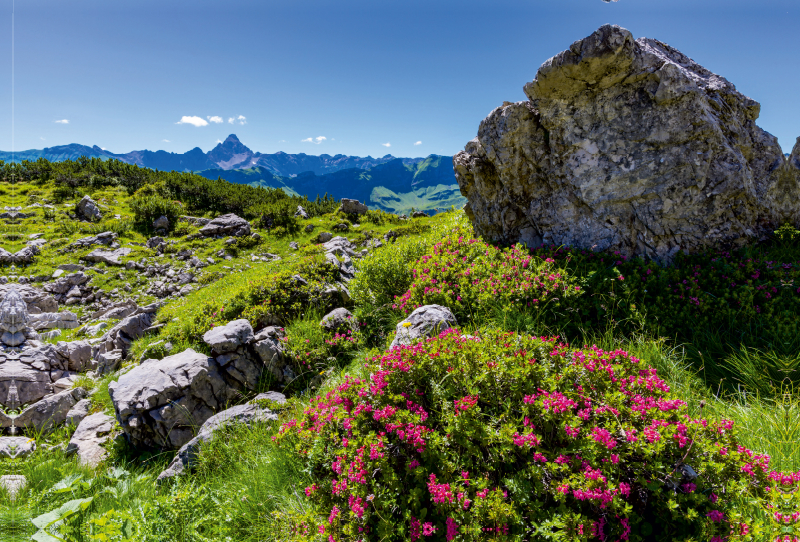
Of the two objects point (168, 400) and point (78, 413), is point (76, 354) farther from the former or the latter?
point (168, 400)

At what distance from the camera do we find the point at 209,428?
5.56 metres

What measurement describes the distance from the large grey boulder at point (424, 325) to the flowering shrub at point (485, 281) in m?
A: 0.91

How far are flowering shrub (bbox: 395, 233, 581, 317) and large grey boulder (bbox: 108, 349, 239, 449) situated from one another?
13.4 feet

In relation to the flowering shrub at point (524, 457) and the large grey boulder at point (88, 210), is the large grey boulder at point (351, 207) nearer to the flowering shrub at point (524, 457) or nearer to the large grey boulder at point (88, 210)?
the large grey boulder at point (88, 210)

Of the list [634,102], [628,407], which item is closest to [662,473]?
[628,407]

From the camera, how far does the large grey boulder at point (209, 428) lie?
5133 mm

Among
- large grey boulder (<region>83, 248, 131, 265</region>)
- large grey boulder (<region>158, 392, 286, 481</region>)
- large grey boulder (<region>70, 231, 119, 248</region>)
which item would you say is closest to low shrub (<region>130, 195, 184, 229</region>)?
large grey boulder (<region>70, 231, 119, 248</region>)

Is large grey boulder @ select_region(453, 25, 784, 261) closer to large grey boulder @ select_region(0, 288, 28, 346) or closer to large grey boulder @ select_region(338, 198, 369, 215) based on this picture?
large grey boulder @ select_region(0, 288, 28, 346)

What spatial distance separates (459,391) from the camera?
3.84 metres

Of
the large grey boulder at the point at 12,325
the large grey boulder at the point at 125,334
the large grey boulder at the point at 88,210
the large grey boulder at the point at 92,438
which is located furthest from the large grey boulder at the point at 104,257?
the large grey boulder at the point at 92,438

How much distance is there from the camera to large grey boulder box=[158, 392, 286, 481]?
513 cm

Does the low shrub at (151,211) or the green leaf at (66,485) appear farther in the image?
the low shrub at (151,211)

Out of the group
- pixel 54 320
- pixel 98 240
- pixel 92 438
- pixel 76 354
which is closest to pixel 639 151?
pixel 92 438

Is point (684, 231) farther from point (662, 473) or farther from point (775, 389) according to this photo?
point (662, 473)
